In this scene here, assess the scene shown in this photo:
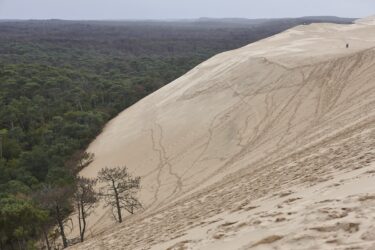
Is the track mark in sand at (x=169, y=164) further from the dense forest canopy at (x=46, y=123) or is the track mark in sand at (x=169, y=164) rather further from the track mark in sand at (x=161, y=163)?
the dense forest canopy at (x=46, y=123)

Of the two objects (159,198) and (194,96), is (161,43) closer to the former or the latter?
(194,96)

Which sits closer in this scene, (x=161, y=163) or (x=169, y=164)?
(x=169, y=164)

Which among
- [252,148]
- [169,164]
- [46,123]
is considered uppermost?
[46,123]

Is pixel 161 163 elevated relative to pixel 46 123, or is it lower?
lower

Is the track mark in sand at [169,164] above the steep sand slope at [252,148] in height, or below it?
below

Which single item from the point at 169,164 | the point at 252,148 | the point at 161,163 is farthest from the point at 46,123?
the point at 252,148

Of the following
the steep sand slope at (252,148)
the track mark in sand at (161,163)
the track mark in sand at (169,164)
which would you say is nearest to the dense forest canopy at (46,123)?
the steep sand slope at (252,148)

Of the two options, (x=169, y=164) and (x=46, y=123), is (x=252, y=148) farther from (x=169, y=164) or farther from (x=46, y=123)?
(x=46, y=123)

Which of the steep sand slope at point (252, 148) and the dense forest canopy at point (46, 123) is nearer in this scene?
the steep sand slope at point (252, 148)
